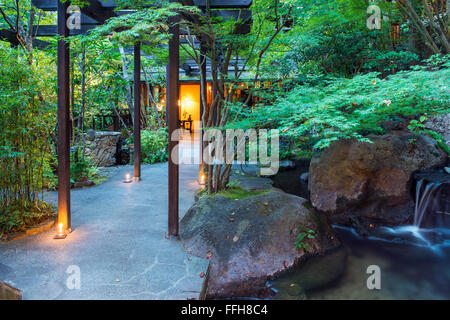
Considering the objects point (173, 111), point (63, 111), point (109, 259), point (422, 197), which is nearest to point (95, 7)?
point (63, 111)

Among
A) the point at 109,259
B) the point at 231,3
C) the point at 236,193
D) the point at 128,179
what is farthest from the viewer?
the point at 128,179

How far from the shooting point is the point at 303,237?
385cm

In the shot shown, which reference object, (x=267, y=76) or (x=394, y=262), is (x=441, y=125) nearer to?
(x=267, y=76)

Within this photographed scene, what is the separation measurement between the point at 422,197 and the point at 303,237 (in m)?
2.82

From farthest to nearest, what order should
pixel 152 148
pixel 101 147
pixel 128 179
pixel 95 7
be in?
pixel 152 148 → pixel 101 147 → pixel 128 179 → pixel 95 7

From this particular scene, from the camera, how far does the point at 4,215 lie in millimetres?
3697

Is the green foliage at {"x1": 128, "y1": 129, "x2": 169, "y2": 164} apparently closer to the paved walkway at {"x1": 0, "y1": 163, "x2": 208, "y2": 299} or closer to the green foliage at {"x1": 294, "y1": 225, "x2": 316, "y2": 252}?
the paved walkway at {"x1": 0, "y1": 163, "x2": 208, "y2": 299}

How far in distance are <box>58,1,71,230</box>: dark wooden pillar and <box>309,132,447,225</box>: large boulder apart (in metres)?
4.37

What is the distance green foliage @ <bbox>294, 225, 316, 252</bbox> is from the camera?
3.77 m

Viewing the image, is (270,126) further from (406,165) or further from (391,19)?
(391,19)

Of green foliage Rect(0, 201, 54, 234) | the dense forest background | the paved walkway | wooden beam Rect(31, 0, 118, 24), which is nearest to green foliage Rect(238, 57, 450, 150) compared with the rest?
the dense forest background
